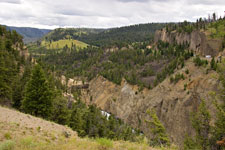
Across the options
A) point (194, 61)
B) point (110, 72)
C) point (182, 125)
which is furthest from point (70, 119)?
point (110, 72)

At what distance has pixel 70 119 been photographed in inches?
1291

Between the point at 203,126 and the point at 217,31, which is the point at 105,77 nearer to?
the point at 217,31

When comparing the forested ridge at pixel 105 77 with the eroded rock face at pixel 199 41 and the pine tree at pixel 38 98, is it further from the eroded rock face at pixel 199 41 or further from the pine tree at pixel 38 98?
the eroded rock face at pixel 199 41

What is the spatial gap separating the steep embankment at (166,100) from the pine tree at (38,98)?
108 ft

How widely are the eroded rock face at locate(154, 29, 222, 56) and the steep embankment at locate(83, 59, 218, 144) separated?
28.6ft

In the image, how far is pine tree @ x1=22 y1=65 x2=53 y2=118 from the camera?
86.5ft

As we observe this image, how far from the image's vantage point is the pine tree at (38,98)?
1038 inches

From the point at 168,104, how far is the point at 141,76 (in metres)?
27.4

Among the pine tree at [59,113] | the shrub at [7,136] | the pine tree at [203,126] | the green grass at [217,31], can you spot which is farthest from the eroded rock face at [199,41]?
the shrub at [7,136]

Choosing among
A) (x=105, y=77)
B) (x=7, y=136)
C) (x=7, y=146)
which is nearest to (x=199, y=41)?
(x=105, y=77)

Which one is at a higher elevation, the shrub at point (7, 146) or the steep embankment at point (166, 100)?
the shrub at point (7, 146)

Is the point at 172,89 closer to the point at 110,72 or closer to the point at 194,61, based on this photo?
the point at 194,61

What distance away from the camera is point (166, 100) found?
60188 millimetres

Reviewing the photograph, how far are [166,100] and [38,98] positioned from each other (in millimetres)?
42222
